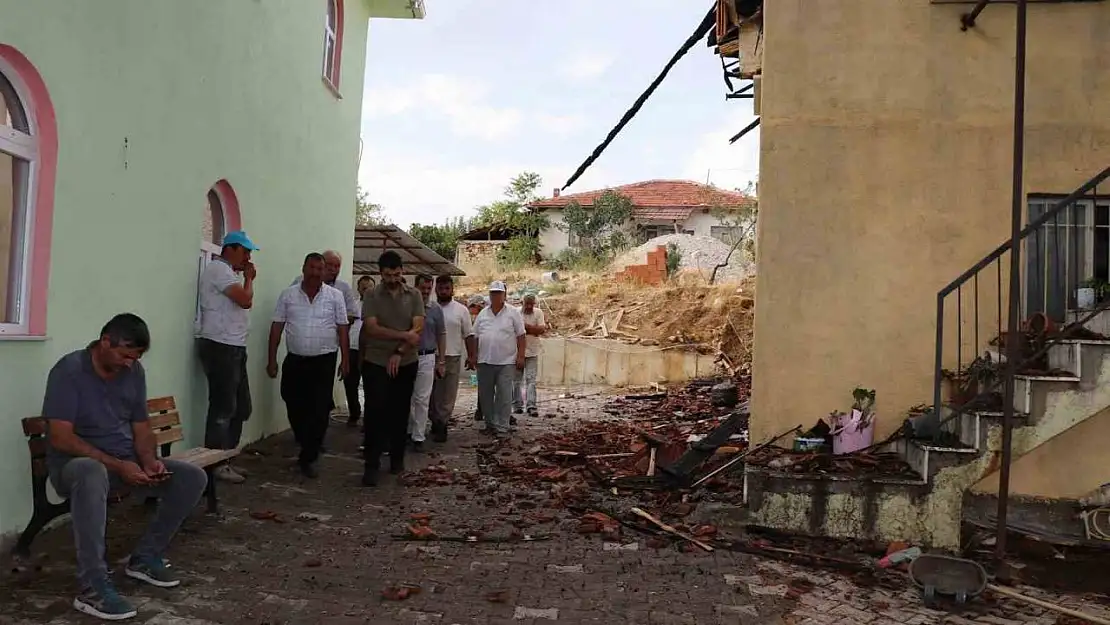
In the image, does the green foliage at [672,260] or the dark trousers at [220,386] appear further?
the green foliage at [672,260]

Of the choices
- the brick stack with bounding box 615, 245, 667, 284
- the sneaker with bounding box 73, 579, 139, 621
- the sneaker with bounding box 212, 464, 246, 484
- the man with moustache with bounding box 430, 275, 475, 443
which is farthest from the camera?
the brick stack with bounding box 615, 245, 667, 284

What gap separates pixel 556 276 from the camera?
27.7 metres

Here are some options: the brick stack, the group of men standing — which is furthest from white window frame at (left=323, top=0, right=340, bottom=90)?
the brick stack

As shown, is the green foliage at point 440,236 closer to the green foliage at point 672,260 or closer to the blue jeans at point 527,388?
the green foliage at point 672,260

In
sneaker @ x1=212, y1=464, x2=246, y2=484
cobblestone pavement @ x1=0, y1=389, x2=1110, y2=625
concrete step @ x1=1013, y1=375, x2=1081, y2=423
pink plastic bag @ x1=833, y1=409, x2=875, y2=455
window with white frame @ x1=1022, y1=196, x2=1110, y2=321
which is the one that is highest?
window with white frame @ x1=1022, y1=196, x2=1110, y2=321

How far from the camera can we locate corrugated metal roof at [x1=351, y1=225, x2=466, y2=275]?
16078 millimetres

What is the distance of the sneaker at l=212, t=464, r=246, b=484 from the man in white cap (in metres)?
3.89

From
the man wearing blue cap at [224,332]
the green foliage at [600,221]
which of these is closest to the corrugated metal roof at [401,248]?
the man wearing blue cap at [224,332]

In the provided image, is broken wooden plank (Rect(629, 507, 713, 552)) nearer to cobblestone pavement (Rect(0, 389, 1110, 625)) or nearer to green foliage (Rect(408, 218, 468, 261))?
cobblestone pavement (Rect(0, 389, 1110, 625))

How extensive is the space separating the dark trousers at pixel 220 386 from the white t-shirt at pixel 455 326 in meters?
3.46

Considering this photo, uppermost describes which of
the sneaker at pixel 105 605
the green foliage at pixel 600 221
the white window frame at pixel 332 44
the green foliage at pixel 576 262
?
the green foliage at pixel 600 221

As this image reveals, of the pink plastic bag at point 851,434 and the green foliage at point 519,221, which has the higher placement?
the green foliage at point 519,221

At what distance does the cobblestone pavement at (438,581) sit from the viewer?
4551 mm

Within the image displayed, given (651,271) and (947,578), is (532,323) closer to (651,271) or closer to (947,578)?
(947,578)
